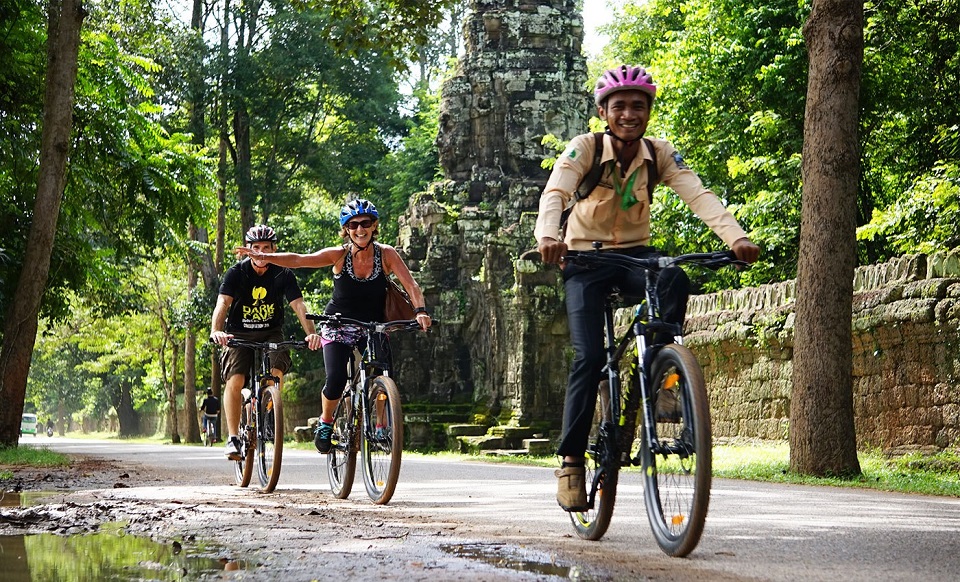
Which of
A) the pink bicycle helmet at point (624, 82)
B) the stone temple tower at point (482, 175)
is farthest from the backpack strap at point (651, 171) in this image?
the stone temple tower at point (482, 175)

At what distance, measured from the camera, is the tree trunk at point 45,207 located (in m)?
16.2

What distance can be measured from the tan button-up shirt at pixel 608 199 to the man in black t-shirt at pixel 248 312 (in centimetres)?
447

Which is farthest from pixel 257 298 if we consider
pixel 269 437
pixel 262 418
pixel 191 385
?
pixel 191 385

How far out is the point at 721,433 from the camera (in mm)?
18312

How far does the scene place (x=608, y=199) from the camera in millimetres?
5559

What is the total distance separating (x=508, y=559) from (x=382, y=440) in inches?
136

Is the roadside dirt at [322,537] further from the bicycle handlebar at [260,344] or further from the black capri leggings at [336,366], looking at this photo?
the bicycle handlebar at [260,344]

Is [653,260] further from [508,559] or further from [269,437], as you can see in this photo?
[269,437]

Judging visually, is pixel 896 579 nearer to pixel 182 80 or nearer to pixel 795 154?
pixel 795 154

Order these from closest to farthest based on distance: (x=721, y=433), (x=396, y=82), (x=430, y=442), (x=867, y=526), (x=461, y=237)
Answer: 1. (x=867, y=526)
2. (x=721, y=433)
3. (x=430, y=442)
4. (x=461, y=237)
5. (x=396, y=82)

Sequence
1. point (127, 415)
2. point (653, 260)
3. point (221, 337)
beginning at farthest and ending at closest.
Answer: point (127, 415), point (221, 337), point (653, 260)

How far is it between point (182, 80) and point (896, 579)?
36201mm

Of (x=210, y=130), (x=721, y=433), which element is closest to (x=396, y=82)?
(x=210, y=130)

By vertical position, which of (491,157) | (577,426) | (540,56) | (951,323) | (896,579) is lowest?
(896,579)
